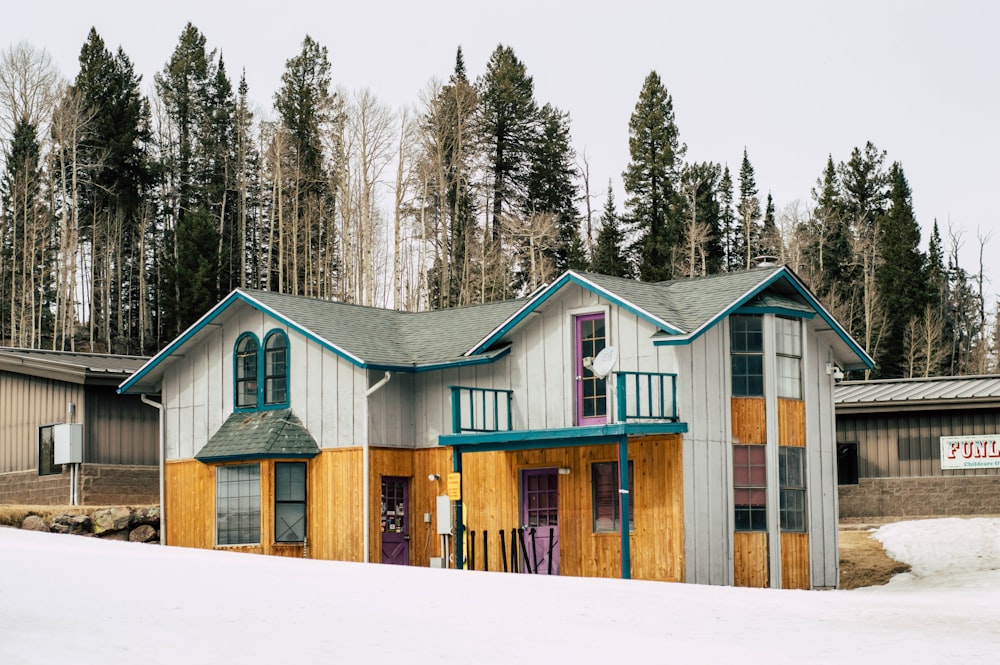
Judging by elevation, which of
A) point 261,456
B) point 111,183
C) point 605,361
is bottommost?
point 261,456

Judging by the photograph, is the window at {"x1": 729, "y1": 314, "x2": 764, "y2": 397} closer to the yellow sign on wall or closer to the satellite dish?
the satellite dish

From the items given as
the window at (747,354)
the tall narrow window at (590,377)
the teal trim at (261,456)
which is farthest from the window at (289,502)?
the window at (747,354)

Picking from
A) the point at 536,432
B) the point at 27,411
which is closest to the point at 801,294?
the point at 536,432

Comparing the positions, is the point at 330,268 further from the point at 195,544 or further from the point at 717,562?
the point at 717,562

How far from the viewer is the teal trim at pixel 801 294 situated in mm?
25594

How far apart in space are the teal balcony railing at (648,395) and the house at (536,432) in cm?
5

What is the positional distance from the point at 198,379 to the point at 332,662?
19895 mm

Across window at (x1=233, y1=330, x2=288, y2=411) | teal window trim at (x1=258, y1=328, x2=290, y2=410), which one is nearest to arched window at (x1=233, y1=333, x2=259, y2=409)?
window at (x1=233, y1=330, x2=288, y2=411)

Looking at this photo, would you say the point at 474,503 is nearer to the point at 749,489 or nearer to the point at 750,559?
the point at 749,489

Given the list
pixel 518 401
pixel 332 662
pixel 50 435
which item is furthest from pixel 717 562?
pixel 50 435

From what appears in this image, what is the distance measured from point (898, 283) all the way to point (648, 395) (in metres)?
42.1

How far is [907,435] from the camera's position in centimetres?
3578

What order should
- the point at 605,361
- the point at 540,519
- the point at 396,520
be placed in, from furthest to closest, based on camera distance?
the point at 396,520 < the point at 540,519 < the point at 605,361

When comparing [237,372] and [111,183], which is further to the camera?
[111,183]
